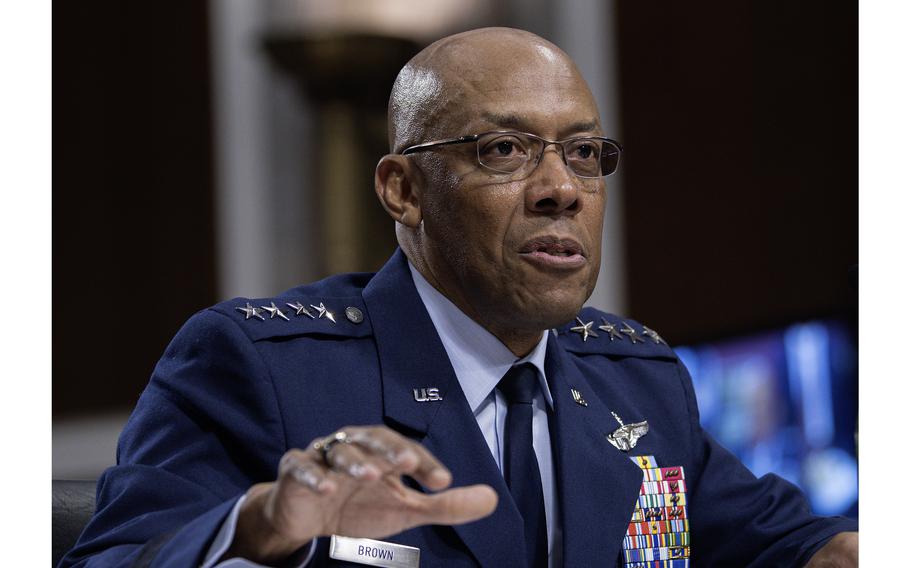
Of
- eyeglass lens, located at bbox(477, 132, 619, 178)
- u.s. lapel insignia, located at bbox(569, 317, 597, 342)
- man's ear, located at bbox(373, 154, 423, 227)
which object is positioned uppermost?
eyeglass lens, located at bbox(477, 132, 619, 178)

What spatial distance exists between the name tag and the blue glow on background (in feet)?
6.08

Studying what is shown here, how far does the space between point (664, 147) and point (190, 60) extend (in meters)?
2.12

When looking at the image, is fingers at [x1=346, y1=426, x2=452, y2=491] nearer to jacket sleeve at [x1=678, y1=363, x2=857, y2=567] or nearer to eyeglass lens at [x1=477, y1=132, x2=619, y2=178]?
eyeglass lens at [x1=477, y1=132, x2=619, y2=178]

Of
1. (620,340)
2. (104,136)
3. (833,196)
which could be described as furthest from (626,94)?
(620,340)

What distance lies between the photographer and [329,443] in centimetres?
139

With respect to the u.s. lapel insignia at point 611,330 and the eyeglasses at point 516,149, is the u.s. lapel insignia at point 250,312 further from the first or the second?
the u.s. lapel insignia at point 611,330

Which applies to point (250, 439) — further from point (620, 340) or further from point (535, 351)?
point (620, 340)

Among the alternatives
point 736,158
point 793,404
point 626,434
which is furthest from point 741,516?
point 736,158

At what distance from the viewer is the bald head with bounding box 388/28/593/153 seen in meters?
2.04

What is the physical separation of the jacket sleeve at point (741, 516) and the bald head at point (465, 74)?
73 centimetres

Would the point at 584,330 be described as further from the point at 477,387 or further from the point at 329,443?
the point at 329,443

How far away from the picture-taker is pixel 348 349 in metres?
2.01

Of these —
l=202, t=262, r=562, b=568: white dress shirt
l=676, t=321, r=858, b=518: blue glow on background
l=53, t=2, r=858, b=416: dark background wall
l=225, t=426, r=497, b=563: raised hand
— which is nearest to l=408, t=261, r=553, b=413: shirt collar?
l=202, t=262, r=562, b=568: white dress shirt

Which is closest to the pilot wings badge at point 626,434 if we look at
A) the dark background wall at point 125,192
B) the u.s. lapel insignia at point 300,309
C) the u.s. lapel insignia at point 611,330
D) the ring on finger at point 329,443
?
the u.s. lapel insignia at point 611,330
